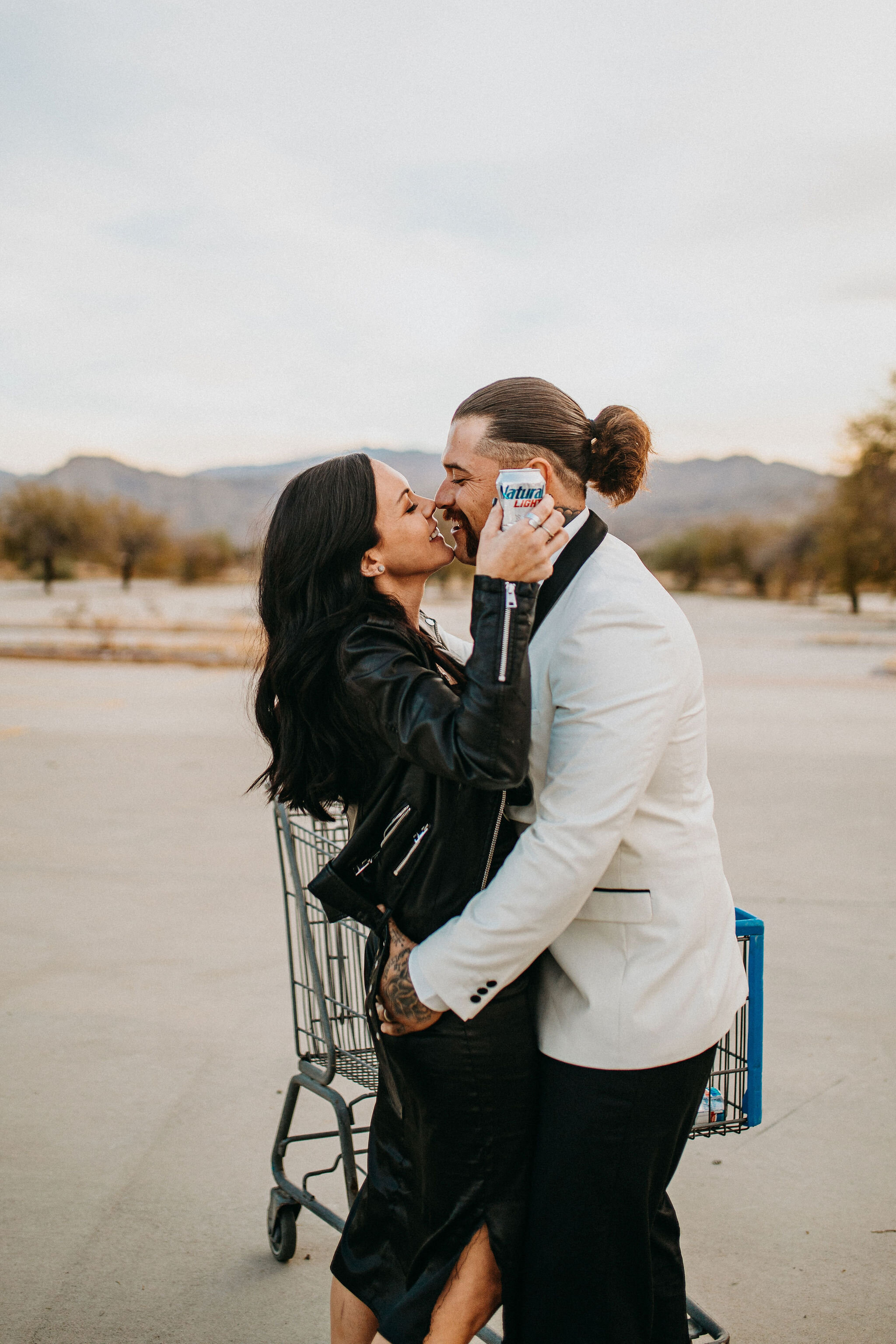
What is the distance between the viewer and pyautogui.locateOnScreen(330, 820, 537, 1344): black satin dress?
1.76 metres

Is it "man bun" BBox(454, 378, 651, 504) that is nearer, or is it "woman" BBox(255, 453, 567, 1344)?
"woman" BBox(255, 453, 567, 1344)

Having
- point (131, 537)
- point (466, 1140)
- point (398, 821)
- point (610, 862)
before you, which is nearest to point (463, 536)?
point (398, 821)

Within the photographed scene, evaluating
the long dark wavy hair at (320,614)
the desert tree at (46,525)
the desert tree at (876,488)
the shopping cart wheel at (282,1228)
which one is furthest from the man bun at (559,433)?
the desert tree at (46,525)

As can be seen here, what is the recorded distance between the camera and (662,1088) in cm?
178

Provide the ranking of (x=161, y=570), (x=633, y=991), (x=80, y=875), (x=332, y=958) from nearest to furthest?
(x=633, y=991), (x=332, y=958), (x=80, y=875), (x=161, y=570)

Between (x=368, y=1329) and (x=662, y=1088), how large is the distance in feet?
2.51

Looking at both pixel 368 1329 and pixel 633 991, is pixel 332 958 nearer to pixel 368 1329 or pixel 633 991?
pixel 368 1329

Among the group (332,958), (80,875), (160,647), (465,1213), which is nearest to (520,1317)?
(465,1213)

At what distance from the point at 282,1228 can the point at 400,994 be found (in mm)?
1409

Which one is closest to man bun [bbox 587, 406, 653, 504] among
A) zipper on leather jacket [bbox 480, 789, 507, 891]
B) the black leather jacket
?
the black leather jacket

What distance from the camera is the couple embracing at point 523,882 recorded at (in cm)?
166

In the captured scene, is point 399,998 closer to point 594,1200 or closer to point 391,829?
point 391,829

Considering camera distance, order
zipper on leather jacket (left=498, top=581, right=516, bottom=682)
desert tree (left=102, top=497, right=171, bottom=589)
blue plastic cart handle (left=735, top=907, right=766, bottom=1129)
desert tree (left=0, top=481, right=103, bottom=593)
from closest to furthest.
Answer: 1. zipper on leather jacket (left=498, top=581, right=516, bottom=682)
2. blue plastic cart handle (left=735, top=907, right=766, bottom=1129)
3. desert tree (left=0, top=481, right=103, bottom=593)
4. desert tree (left=102, top=497, right=171, bottom=589)

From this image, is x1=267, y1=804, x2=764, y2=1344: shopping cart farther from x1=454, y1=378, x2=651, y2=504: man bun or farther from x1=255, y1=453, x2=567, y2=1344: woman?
x1=454, y1=378, x2=651, y2=504: man bun
